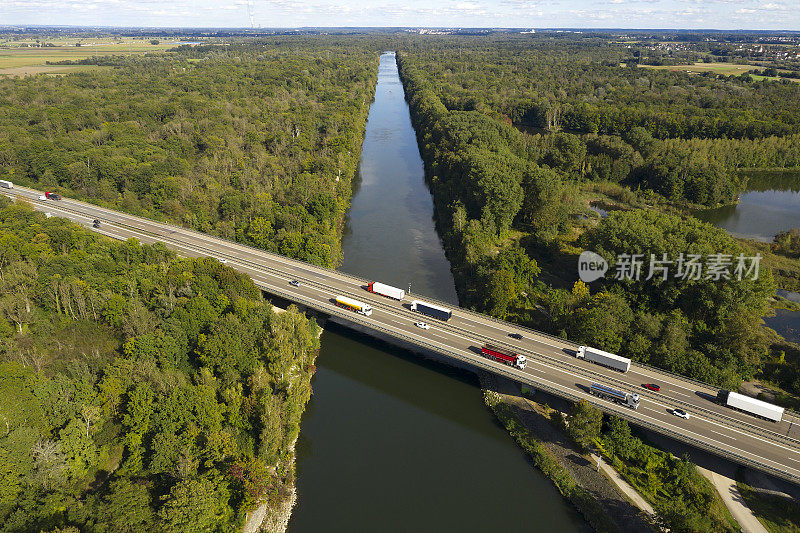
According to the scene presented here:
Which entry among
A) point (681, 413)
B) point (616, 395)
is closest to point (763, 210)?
point (681, 413)

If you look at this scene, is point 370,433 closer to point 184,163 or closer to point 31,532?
point 31,532

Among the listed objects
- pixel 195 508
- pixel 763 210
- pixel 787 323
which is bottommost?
pixel 195 508

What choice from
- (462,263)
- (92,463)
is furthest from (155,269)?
(462,263)

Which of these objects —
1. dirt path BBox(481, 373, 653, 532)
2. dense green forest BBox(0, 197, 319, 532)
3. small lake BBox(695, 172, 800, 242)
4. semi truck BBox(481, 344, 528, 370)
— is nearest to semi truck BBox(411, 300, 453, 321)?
semi truck BBox(481, 344, 528, 370)

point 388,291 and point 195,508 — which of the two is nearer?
point 195,508

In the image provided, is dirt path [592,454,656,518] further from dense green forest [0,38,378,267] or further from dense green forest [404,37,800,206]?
dense green forest [404,37,800,206]

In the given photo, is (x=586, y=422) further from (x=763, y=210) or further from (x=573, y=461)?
(x=763, y=210)
